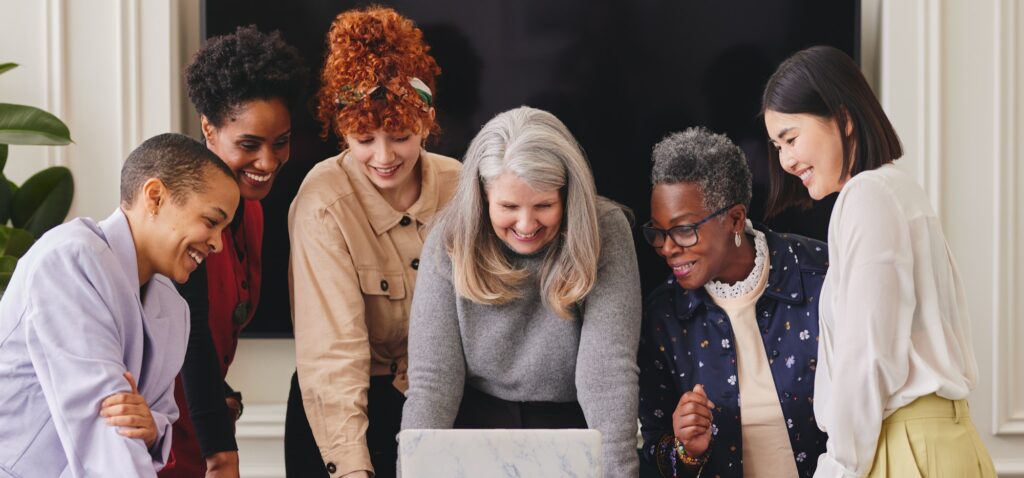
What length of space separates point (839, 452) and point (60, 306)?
→ 129 centimetres

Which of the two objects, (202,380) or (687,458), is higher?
(202,380)

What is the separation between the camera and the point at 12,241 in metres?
2.92

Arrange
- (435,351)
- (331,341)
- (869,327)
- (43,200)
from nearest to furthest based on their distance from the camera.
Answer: (869,327)
(435,351)
(331,341)
(43,200)

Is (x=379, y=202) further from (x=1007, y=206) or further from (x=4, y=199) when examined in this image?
(x=1007, y=206)

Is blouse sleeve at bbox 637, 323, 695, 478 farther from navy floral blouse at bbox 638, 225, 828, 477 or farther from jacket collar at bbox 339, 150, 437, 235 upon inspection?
jacket collar at bbox 339, 150, 437, 235

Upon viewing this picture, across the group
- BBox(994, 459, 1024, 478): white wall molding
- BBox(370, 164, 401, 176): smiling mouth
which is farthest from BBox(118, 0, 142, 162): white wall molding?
BBox(994, 459, 1024, 478): white wall molding

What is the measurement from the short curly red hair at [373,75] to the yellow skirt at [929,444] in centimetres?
113

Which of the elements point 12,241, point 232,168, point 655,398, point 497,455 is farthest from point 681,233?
point 12,241

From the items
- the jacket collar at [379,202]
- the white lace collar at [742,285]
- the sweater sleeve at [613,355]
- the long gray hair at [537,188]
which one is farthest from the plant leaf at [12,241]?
the white lace collar at [742,285]

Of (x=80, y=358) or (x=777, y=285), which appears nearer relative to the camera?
(x=80, y=358)

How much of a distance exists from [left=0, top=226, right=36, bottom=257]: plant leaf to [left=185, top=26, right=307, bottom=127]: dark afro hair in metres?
0.87

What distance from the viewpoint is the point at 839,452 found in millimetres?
1835

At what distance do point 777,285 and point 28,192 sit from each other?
210 cm

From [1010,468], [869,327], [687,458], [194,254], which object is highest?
[194,254]
